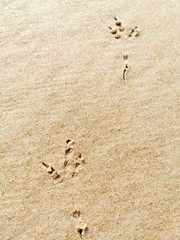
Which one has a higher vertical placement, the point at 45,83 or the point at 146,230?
the point at 45,83

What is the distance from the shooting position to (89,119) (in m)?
2.27

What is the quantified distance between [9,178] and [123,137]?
0.68m

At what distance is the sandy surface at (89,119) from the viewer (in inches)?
79.7

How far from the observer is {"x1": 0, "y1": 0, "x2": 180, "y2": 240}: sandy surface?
2.02m

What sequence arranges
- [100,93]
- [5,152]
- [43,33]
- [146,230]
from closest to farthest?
1. [146,230]
2. [5,152]
3. [100,93]
4. [43,33]

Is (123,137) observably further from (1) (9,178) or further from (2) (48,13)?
(2) (48,13)

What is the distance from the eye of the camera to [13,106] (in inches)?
89.8

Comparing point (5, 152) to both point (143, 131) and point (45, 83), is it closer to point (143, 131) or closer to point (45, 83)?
point (45, 83)

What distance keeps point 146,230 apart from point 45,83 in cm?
105

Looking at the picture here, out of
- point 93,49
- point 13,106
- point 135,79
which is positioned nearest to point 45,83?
point 13,106

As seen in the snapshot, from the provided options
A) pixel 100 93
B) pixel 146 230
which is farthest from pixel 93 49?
pixel 146 230

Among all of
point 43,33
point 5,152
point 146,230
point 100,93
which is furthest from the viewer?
point 43,33

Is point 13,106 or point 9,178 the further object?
point 13,106

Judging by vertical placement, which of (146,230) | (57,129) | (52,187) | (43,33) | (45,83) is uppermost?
(43,33)
